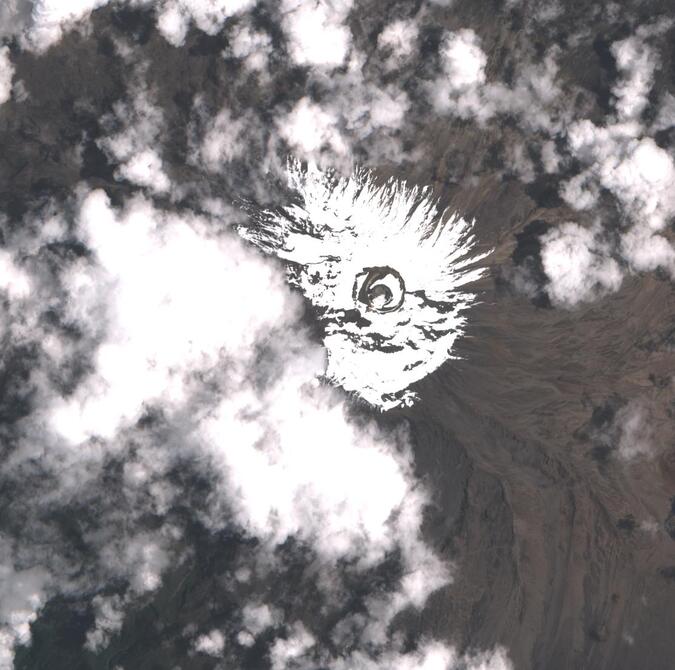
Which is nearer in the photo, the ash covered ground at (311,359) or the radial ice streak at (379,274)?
the ash covered ground at (311,359)

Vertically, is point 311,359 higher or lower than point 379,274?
lower

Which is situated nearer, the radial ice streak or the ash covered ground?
the ash covered ground

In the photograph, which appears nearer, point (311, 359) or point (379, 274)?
point (311, 359)

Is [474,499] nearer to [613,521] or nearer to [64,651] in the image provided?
[613,521]

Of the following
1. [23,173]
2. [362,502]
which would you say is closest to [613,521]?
[362,502]
